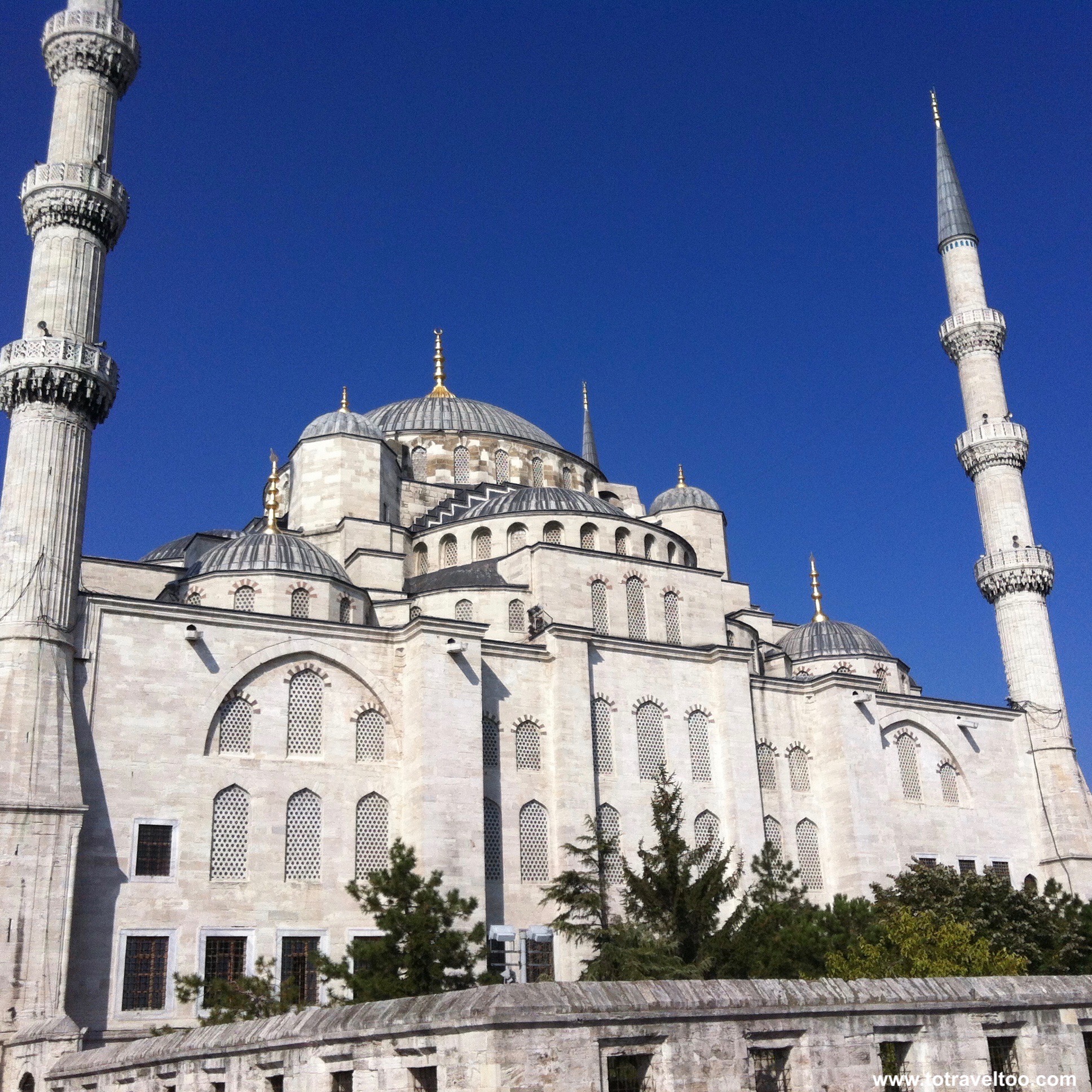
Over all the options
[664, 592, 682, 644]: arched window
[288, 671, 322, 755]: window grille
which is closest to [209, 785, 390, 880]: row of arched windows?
[288, 671, 322, 755]: window grille

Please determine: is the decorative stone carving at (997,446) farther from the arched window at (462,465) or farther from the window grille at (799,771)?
the arched window at (462,465)

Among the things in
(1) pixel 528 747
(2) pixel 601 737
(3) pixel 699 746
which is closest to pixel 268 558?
(1) pixel 528 747

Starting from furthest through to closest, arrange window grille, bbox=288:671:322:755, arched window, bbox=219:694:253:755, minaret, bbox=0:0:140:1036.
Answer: window grille, bbox=288:671:322:755, arched window, bbox=219:694:253:755, minaret, bbox=0:0:140:1036

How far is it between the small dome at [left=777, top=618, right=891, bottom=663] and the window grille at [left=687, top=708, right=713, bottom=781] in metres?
5.22

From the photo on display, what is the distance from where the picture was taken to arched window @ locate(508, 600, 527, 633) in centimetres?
2181

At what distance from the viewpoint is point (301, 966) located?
17031 millimetres

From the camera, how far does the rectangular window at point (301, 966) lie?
55.2ft

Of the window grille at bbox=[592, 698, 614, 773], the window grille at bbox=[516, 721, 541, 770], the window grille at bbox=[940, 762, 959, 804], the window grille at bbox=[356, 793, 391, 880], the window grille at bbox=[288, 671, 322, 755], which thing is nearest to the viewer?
the window grille at bbox=[356, 793, 391, 880]

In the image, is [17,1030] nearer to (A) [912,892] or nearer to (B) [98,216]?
(B) [98,216]

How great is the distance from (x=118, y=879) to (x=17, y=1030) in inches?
93.1

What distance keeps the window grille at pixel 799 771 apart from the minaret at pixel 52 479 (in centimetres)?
1278

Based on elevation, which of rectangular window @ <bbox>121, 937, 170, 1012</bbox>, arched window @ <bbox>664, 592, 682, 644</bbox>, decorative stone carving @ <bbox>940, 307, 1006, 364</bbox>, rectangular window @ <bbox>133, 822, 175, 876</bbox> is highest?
decorative stone carving @ <bbox>940, 307, 1006, 364</bbox>

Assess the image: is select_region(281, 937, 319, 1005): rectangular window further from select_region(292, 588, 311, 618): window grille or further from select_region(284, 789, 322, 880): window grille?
select_region(292, 588, 311, 618): window grille

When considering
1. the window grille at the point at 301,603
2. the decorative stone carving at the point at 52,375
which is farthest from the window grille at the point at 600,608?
the decorative stone carving at the point at 52,375
